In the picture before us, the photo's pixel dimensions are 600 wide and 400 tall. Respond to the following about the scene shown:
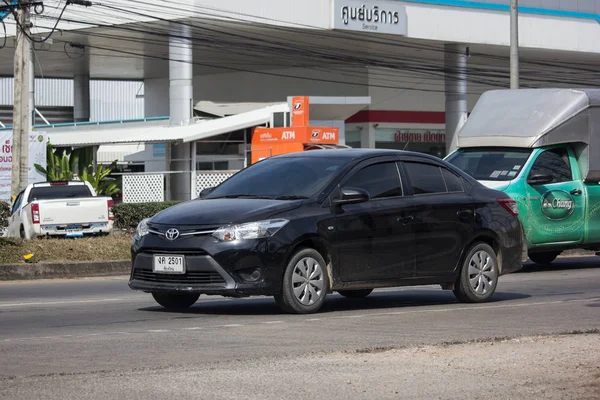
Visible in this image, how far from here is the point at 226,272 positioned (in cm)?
1032

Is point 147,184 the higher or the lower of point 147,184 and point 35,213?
the higher

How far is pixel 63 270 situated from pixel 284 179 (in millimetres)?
8211

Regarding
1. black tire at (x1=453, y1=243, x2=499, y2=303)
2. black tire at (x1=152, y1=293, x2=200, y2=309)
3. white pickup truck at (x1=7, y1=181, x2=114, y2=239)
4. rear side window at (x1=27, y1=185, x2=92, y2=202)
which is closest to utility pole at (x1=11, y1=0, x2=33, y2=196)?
rear side window at (x1=27, y1=185, x2=92, y2=202)

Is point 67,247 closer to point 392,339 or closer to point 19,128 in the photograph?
point 19,128

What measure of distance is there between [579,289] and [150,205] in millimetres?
11151

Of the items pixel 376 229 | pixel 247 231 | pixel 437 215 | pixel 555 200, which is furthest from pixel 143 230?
pixel 555 200

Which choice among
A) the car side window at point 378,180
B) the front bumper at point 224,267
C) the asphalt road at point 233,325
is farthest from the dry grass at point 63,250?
the car side window at point 378,180

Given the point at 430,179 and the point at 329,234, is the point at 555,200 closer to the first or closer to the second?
the point at 430,179

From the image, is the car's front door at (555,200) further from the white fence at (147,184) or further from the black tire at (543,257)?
the white fence at (147,184)

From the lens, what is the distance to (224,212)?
1055 cm

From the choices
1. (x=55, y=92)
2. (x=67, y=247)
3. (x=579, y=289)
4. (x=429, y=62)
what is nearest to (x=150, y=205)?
(x=67, y=247)

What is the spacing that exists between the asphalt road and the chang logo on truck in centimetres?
274

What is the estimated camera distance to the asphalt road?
800 centimetres

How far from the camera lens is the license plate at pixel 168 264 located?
34.3 ft
